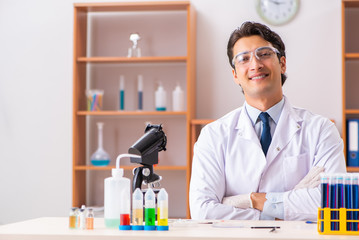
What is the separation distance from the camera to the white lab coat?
2.42 meters

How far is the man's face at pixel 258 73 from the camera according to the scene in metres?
2.56

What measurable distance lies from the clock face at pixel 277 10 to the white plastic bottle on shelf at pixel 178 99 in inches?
33.2

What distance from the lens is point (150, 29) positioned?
14.6 ft

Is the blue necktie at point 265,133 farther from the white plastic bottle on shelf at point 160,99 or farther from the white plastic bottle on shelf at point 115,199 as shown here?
the white plastic bottle on shelf at point 160,99

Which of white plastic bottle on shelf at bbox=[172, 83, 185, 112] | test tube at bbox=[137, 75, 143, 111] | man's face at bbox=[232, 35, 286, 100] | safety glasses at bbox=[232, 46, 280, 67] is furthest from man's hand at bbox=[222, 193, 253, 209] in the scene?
test tube at bbox=[137, 75, 143, 111]

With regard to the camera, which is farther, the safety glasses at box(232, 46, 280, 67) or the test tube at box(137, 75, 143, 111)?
the test tube at box(137, 75, 143, 111)

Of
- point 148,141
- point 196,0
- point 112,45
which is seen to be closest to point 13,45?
point 112,45

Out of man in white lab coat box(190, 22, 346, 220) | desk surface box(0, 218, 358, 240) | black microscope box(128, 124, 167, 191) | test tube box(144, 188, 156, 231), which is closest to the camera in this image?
desk surface box(0, 218, 358, 240)

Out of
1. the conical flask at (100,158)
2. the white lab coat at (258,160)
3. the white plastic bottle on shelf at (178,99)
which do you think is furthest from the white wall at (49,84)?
the white lab coat at (258,160)

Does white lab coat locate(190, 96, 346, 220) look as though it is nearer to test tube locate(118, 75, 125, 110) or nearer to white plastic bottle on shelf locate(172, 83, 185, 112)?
white plastic bottle on shelf locate(172, 83, 185, 112)

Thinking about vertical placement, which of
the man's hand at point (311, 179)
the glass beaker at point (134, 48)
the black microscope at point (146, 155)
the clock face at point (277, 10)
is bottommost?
the man's hand at point (311, 179)

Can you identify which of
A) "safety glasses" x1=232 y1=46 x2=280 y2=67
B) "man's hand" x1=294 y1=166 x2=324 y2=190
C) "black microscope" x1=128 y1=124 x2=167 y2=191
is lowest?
"man's hand" x1=294 y1=166 x2=324 y2=190

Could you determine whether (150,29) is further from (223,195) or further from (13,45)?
(223,195)

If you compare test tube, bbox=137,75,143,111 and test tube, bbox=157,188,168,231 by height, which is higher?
test tube, bbox=137,75,143,111
